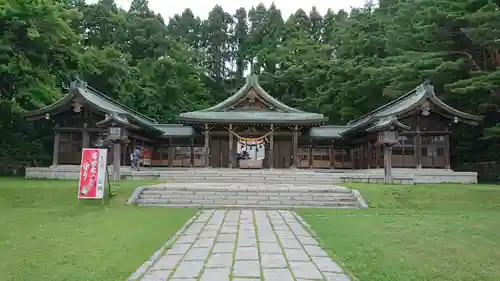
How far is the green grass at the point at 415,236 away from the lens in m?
5.24

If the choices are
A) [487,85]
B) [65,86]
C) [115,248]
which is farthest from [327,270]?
[65,86]

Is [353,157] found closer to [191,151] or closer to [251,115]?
[251,115]

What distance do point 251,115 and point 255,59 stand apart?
28.4m

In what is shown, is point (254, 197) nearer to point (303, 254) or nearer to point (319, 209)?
point (319, 209)

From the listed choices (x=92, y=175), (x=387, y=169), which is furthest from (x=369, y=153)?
(x=92, y=175)

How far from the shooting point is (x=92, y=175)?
11.8 meters

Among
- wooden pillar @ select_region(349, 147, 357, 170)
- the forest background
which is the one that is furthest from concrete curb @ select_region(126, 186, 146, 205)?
wooden pillar @ select_region(349, 147, 357, 170)

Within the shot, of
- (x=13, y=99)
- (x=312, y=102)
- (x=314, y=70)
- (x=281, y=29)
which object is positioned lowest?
(x=13, y=99)

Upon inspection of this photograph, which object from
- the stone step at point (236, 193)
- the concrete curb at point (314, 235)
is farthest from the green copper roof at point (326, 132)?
the concrete curb at point (314, 235)

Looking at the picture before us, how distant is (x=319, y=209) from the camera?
11.7m

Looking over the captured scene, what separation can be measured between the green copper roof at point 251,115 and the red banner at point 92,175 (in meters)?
11.7

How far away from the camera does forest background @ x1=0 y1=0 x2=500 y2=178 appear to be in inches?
805

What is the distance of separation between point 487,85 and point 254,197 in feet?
47.1

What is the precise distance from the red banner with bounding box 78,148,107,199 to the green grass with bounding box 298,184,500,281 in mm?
6241
